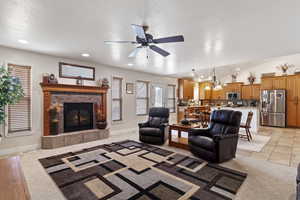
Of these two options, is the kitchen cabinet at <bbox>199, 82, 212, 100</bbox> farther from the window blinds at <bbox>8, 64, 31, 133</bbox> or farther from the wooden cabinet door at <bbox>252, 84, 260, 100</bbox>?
the window blinds at <bbox>8, 64, 31, 133</bbox>

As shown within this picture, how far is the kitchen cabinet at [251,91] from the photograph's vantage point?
8227 mm

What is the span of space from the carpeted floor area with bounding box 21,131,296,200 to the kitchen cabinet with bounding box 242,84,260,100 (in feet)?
19.2

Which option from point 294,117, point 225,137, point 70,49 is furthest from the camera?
point 294,117

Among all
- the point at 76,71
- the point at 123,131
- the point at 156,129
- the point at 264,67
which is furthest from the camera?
the point at 264,67

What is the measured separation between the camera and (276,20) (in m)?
2.38

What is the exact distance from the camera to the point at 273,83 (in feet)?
24.6

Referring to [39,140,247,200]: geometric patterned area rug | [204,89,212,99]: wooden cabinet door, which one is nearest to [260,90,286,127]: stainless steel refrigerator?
[204,89,212,99]: wooden cabinet door

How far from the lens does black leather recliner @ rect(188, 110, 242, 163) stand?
3.09 m

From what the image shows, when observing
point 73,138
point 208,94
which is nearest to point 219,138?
point 73,138

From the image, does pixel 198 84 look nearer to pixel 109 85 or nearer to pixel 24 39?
pixel 109 85

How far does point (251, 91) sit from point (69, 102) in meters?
8.80

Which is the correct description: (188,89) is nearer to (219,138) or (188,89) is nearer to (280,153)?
(280,153)

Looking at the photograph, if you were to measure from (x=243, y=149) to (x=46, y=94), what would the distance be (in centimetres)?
548

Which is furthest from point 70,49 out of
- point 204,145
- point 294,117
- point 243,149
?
point 294,117
